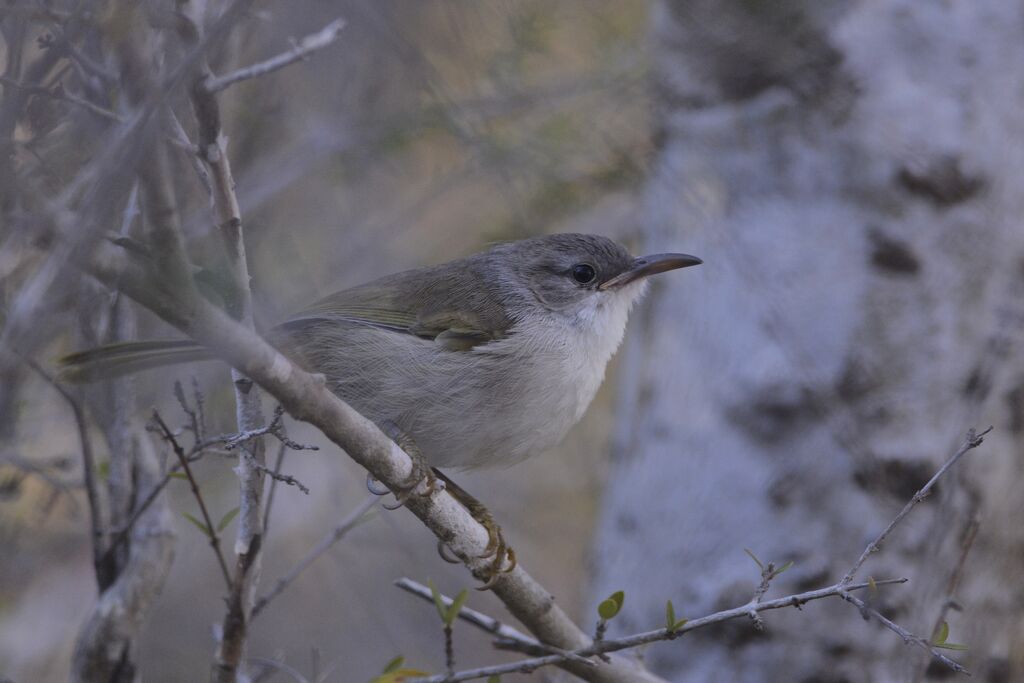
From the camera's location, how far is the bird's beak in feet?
12.1

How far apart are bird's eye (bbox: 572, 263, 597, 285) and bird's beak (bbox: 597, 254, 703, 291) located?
0.20 feet

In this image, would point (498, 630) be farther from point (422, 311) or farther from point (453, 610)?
point (422, 311)

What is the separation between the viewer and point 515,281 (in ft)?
12.8

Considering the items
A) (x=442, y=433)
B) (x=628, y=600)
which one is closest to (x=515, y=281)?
(x=442, y=433)

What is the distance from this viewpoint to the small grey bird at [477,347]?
3.31 m

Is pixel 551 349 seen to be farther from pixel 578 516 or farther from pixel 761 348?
pixel 578 516

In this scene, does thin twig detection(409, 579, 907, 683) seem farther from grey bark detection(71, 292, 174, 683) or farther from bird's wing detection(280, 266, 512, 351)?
bird's wing detection(280, 266, 512, 351)

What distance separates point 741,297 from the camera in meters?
4.64

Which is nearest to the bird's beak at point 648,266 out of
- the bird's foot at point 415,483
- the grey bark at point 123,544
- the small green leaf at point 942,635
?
the bird's foot at point 415,483

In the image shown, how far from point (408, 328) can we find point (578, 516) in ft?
16.3

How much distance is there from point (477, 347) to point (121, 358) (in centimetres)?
129

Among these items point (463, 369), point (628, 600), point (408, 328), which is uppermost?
point (408, 328)

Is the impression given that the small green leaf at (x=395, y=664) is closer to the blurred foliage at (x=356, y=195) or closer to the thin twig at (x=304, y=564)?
the thin twig at (x=304, y=564)

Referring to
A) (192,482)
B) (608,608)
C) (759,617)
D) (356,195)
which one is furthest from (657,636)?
(356,195)
